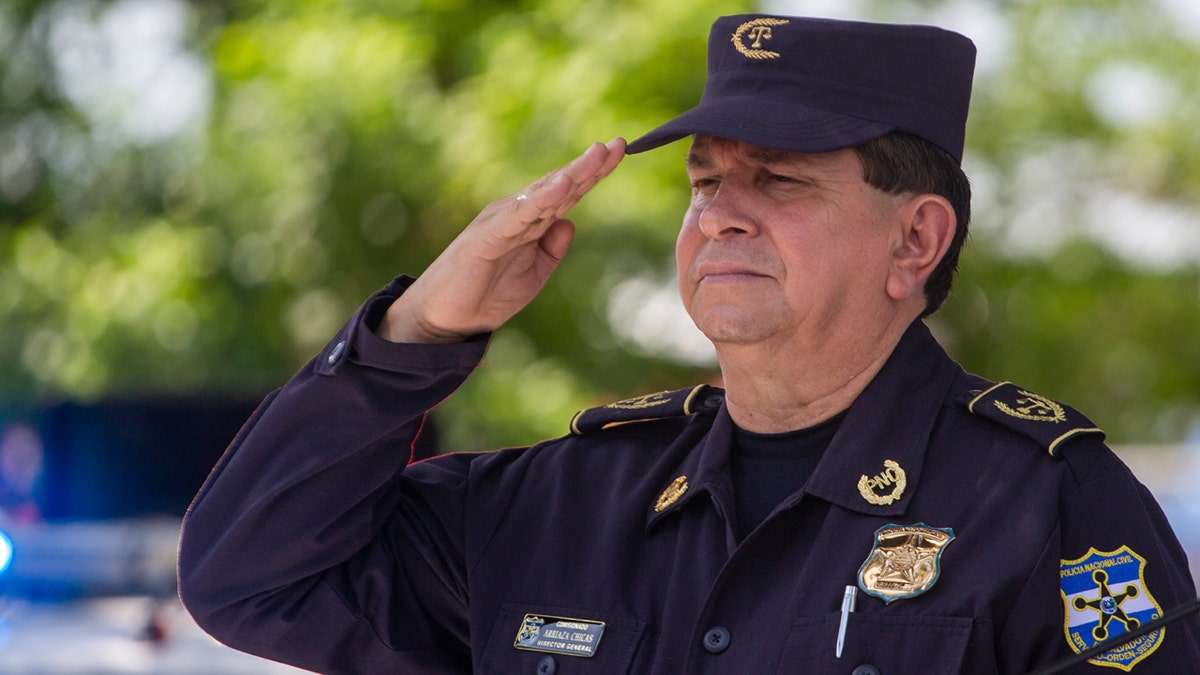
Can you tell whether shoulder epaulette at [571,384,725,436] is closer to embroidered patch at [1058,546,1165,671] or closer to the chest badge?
the chest badge

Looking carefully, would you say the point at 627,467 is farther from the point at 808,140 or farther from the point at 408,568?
the point at 808,140

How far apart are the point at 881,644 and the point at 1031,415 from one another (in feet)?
1.23

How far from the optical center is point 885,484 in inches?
70.9

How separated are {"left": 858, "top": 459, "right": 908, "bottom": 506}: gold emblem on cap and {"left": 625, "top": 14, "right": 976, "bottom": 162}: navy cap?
1.39 ft

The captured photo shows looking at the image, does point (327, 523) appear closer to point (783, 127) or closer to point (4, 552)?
point (783, 127)

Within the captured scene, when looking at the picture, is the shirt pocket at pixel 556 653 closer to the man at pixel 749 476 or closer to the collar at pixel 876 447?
the man at pixel 749 476

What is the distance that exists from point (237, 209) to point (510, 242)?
16.0 ft

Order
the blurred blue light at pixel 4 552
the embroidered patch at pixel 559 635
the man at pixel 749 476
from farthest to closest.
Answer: the blurred blue light at pixel 4 552
the embroidered patch at pixel 559 635
the man at pixel 749 476

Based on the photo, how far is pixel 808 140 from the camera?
183cm

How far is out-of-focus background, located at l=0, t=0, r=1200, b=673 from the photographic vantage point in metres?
6.24

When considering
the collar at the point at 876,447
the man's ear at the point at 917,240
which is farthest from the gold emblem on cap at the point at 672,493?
the man's ear at the point at 917,240

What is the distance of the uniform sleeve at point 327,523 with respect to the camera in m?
2.01

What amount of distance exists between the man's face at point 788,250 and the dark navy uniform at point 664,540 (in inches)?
5.1

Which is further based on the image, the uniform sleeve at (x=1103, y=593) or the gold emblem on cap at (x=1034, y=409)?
the gold emblem on cap at (x=1034, y=409)
